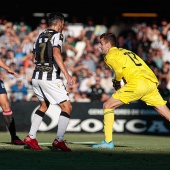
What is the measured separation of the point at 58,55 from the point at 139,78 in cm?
167

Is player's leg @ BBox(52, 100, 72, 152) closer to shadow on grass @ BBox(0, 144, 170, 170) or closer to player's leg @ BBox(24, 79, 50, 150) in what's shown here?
shadow on grass @ BBox(0, 144, 170, 170)

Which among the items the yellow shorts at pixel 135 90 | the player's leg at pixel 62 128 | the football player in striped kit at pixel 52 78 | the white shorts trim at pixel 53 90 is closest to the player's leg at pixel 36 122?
the football player in striped kit at pixel 52 78

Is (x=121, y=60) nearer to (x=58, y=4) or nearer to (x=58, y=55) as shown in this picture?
(x=58, y=55)

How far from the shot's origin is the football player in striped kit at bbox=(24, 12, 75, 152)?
10.5 m

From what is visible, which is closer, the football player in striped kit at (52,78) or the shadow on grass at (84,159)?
the shadow on grass at (84,159)

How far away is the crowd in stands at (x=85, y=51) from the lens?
1938 centimetres

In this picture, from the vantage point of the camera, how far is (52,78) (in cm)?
1052

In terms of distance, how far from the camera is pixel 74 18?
23828 mm

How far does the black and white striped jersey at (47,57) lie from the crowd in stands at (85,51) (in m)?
8.02

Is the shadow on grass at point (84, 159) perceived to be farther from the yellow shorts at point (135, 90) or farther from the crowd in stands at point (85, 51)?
the crowd in stands at point (85, 51)

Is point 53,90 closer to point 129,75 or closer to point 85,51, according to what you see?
point 129,75

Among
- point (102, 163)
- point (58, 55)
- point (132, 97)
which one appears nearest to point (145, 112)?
point (132, 97)

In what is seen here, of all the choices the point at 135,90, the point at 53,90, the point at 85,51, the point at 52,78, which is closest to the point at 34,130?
the point at 53,90

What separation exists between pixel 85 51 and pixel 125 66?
10938mm
